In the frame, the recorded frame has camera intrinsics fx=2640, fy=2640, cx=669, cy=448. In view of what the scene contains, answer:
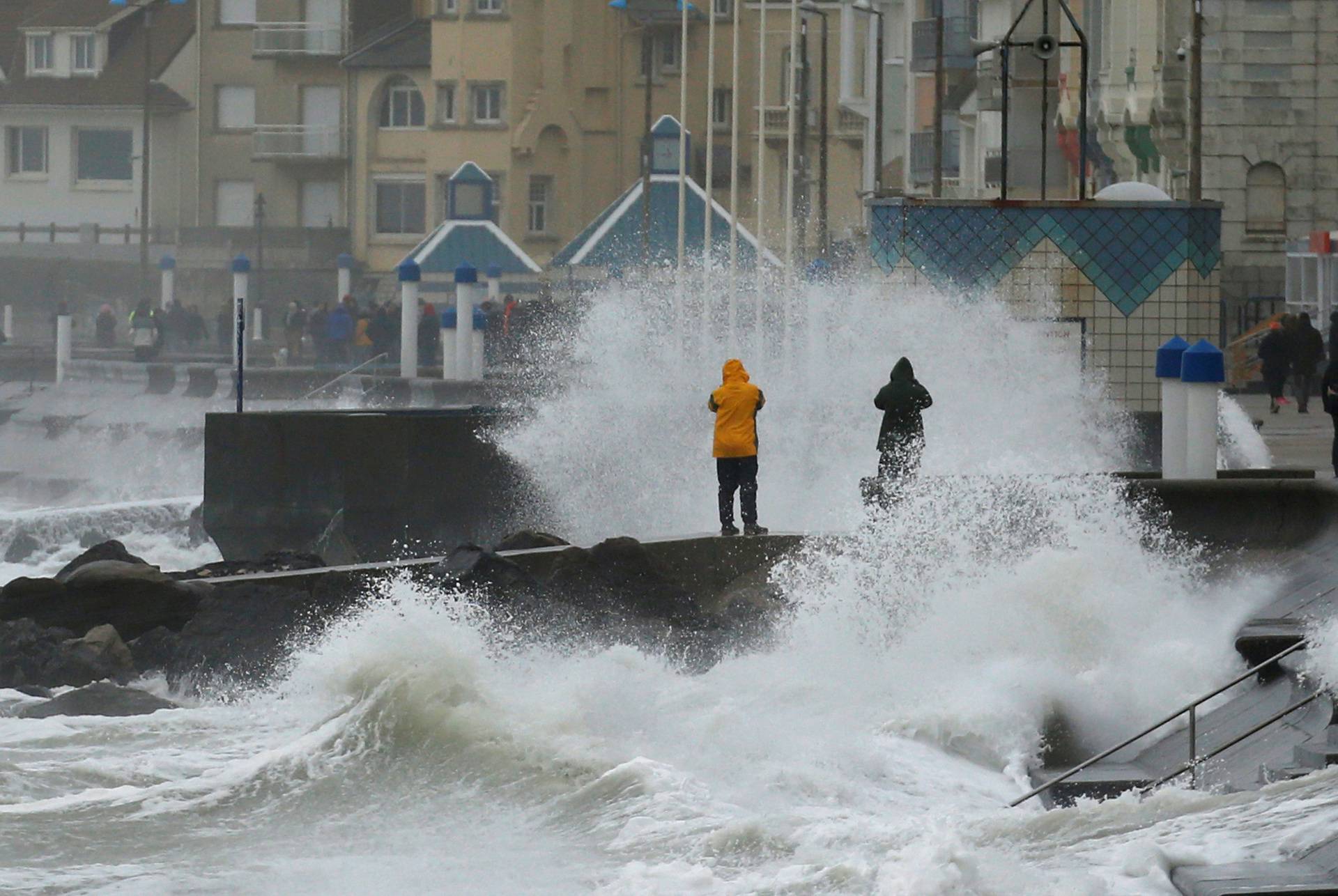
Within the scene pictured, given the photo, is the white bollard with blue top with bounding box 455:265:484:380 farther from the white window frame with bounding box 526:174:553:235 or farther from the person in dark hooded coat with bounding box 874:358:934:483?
the white window frame with bounding box 526:174:553:235

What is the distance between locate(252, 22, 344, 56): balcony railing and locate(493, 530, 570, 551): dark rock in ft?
202

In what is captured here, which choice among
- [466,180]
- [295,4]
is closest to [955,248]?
[466,180]

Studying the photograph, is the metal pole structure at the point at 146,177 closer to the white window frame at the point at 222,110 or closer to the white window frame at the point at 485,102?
the white window frame at the point at 222,110

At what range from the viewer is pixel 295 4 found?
259 ft

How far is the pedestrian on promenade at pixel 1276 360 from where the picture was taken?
30016 mm

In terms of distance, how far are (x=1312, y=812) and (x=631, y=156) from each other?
216 feet

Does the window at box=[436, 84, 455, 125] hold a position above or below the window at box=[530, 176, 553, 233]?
above

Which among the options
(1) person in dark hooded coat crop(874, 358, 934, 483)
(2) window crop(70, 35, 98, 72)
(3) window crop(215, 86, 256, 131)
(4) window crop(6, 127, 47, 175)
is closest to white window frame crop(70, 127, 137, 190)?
(4) window crop(6, 127, 47, 175)

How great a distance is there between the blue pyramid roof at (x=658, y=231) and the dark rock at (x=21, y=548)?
10.6 meters

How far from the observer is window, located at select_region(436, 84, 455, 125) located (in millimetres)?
74188

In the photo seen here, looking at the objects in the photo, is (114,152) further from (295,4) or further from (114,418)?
(114,418)

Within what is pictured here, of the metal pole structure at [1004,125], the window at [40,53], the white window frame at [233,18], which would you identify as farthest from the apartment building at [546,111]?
the metal pole structure at [1004,125]

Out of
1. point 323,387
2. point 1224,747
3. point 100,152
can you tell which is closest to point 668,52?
point 100,152

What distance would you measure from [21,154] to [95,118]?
2782mm
